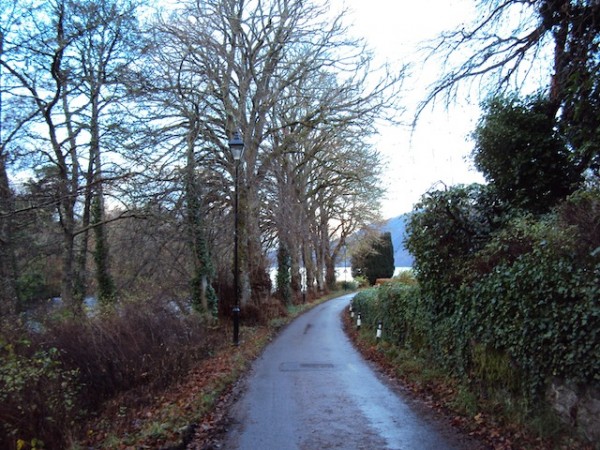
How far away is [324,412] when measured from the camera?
7750 millimetres

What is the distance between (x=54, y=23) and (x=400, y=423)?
10.9m

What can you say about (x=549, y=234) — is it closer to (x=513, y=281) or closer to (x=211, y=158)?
(x=513, y=281)

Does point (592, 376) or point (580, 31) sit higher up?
point (580, 31)

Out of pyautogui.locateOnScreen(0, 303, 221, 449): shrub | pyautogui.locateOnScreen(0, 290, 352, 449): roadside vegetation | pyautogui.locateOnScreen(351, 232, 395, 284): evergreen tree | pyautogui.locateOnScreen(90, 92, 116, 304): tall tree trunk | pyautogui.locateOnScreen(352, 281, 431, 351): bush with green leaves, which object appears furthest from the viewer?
pyautogui.locateOnScreen(351, 232, 395, 284): evergreen tree

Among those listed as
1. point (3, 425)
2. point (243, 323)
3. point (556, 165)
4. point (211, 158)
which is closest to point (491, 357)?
point (556, 165)

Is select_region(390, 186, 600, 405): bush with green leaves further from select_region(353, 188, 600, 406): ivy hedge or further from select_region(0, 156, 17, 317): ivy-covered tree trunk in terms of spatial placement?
select_region(0, 156, 17, 317): ivy-covered tree trunk

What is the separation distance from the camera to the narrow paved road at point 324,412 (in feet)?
20.5

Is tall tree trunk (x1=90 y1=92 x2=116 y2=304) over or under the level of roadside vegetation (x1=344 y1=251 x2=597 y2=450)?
over

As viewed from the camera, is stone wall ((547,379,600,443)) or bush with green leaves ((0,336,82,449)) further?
bush with green leaves ((0,336,82,449))

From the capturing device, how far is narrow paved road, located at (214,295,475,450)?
6.25m

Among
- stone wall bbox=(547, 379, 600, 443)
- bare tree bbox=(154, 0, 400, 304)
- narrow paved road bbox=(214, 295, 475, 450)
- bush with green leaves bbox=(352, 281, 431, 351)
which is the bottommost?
narrow paved road bbox=(214, 295, 475, 450)

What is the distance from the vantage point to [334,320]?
26.5 meters

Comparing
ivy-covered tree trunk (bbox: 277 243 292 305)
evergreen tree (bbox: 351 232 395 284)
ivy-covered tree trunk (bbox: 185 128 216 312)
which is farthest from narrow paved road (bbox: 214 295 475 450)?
evergreen tree (bbox: 351 232 395 284)

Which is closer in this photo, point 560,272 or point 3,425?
point 560,272
